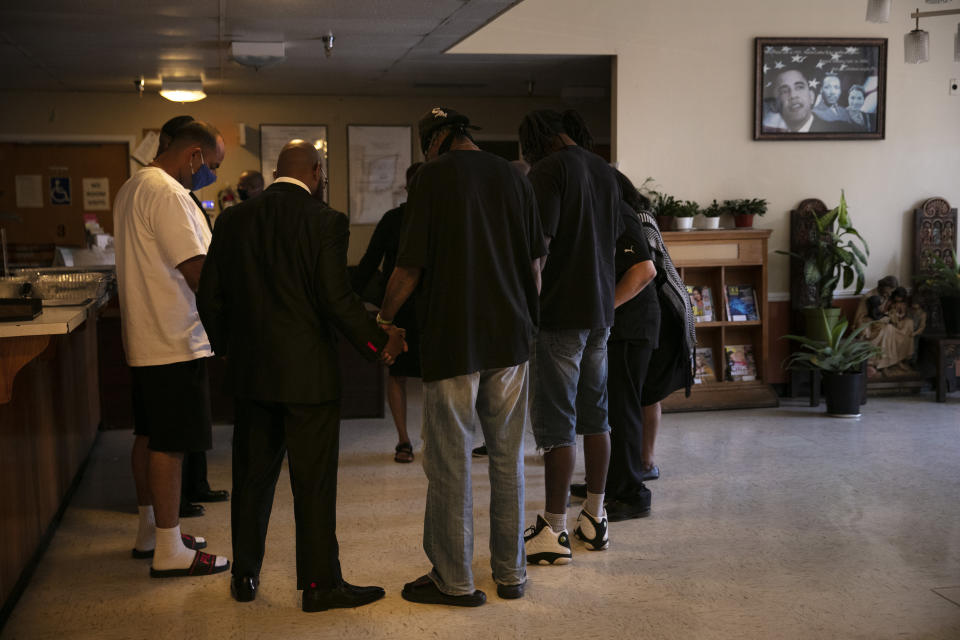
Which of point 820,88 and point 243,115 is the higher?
point 243,115

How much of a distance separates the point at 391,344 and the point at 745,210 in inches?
170

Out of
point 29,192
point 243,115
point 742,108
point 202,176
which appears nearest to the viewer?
point 202,176

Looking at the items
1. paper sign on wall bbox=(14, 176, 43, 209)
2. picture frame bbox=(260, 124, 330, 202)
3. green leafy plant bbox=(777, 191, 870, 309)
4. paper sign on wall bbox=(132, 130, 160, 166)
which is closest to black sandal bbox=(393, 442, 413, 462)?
green leafy plant bbox=(777, 191, 870, 309)

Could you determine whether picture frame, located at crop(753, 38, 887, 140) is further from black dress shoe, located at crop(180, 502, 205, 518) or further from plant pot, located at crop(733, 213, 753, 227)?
black dress shoe, located at crop(180, 502, 205, 518)

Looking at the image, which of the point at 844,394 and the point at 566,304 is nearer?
the point at 566,304

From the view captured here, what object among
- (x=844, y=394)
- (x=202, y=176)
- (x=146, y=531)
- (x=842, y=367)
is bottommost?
(x=146, y=531)

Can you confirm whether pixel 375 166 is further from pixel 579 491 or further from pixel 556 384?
pixel 556 384

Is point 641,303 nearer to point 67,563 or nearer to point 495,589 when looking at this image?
point 495,589

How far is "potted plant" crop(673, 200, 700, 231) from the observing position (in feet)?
21.5

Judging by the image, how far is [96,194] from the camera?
927 centimetres

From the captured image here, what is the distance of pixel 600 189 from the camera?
3535 millimetres

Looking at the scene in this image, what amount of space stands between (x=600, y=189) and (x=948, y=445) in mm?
3208

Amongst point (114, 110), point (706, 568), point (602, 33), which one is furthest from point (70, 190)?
point (706, 568)

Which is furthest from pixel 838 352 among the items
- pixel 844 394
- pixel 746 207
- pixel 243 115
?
pixel 243 115
